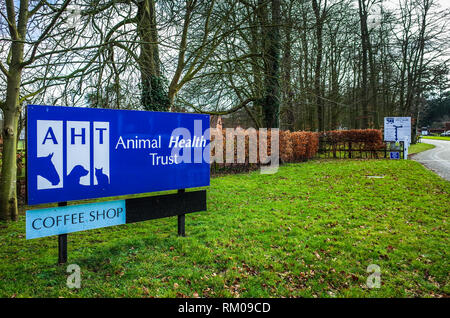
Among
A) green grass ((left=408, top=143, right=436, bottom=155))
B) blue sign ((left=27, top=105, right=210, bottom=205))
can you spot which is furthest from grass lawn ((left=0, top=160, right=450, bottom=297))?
green grass ((left=408, top=143, right=436, bottom=155))

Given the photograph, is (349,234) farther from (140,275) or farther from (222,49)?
(222,49)

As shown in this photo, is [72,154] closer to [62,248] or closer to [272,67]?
[62,248]

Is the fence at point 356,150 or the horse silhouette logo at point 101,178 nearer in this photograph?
the horse silhouette logo at point 101,178

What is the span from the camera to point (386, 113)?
3222 centimetres

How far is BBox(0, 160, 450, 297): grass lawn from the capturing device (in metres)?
3.21

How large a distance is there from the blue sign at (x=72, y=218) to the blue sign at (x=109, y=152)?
0.48 feet

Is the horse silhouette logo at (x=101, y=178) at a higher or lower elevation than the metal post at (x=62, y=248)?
higher

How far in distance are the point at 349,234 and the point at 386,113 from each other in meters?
32.7

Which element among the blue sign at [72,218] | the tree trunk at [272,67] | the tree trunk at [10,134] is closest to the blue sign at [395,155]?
the tree trunk at [272,67]

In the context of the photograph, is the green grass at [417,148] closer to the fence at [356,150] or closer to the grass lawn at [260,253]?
the fence at [356,150]

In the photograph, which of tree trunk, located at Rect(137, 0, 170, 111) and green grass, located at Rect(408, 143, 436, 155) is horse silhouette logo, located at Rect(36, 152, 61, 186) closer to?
tree trunk, located at Rect(137, 0, 170, 111)

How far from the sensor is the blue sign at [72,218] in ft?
11.1

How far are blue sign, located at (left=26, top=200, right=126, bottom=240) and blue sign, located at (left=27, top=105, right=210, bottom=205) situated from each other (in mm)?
145

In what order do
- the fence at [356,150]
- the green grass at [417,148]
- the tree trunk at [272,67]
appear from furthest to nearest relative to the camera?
the green grass at [417,148], the fence at [356,150], the tree trunk at [272,67]
